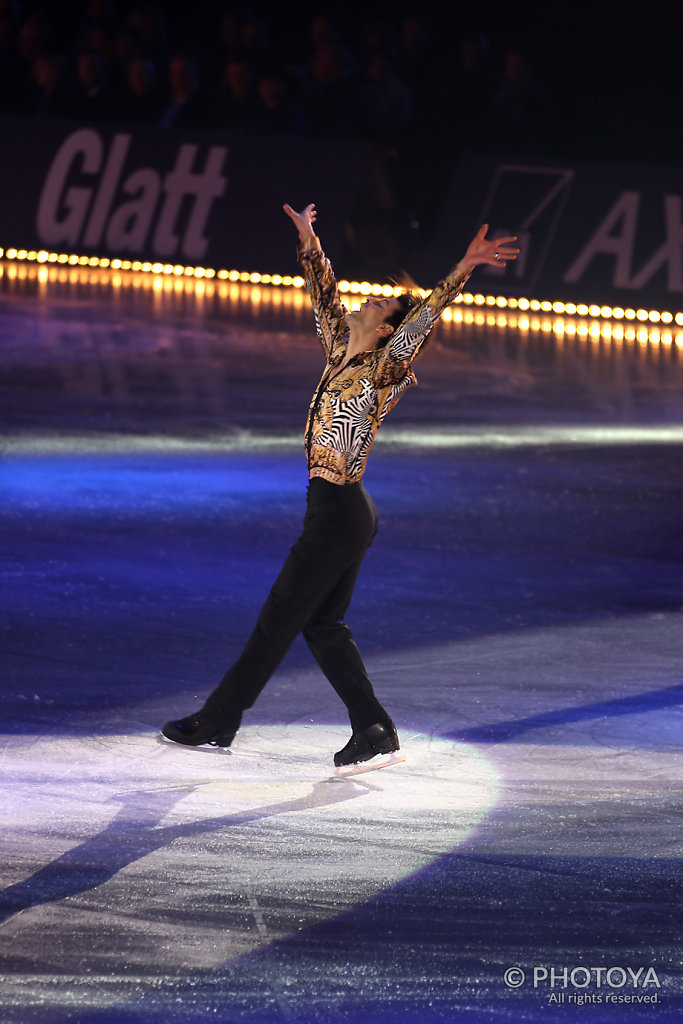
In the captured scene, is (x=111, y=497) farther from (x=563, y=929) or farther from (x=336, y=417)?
(x=563, y=929)

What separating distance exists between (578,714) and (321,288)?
1786 mm

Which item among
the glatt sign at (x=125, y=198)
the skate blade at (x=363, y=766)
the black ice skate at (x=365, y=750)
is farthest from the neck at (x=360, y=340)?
the glatt sign at (x=125, y=198)

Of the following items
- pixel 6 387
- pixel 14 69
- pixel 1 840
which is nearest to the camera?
pixel 1 840

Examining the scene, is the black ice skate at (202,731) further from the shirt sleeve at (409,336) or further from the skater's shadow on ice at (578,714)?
the shirt sleeve at (409,336)

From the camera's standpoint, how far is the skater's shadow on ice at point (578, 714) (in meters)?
5.74

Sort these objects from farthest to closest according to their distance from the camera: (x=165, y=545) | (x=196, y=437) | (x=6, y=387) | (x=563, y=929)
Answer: (x=6, y=387) < (x=196, y=437) < (x=165, y=545) < (x=563, y=929)

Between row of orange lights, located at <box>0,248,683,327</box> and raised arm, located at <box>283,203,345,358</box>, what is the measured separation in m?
9.98

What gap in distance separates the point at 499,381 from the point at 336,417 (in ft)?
28.0

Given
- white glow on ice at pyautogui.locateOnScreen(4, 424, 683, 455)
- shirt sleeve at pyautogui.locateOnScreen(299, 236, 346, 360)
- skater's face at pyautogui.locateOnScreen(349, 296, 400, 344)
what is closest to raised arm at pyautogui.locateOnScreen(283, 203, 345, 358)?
shirt sleeve at pyautogui.locateOnScreen(299, 236, 346, 360)

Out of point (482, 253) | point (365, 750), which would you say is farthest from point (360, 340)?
point (365, 750)

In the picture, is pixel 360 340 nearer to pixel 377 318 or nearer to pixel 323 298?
pixel 377 318

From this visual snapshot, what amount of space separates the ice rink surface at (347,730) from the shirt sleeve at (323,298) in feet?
4.48

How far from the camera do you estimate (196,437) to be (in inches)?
439

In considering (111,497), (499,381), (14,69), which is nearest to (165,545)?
(111,497)
